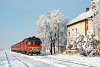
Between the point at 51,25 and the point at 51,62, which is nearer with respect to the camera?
the point at 51,62

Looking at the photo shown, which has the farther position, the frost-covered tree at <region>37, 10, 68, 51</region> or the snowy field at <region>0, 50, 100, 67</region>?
the frost-covered tree at <region>37, 10, 68, 51</region>

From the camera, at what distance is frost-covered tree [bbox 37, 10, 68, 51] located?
79.3 metres

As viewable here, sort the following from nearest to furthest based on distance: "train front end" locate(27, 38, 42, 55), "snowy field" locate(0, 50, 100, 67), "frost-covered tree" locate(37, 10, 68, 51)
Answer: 1. "snowy field" locate(0, 50, 100, 67)
2. "train front end" locate(27, 38, 42, 55)
3. "frost-covered tree" locate(37, 10, 68, 51)

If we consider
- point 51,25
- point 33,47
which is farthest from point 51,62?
point 51,25

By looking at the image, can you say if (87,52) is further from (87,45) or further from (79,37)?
(79,37)

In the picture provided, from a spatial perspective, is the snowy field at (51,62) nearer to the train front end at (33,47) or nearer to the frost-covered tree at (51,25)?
the train front end at (33,47)

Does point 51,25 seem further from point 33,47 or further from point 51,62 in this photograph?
point 51,62

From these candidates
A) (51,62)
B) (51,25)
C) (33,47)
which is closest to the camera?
(51,62)

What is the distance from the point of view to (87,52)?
156 ft

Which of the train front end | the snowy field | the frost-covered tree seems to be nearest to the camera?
the snowy field

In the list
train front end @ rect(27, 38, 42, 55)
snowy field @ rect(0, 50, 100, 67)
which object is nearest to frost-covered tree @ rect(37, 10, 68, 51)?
train front end @ rect(27, 38, 42, 55)

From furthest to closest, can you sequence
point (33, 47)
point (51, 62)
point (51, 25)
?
point (51, 25) → point (33, 47) → point (51, 62)

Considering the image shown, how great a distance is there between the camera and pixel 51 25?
7981cm

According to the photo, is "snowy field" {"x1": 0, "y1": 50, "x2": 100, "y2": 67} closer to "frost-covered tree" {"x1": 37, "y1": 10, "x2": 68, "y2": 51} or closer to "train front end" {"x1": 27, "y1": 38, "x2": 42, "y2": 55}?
"train front end" {"x1": 27, "y1": 38, "x2": 42, "y2": 55}
